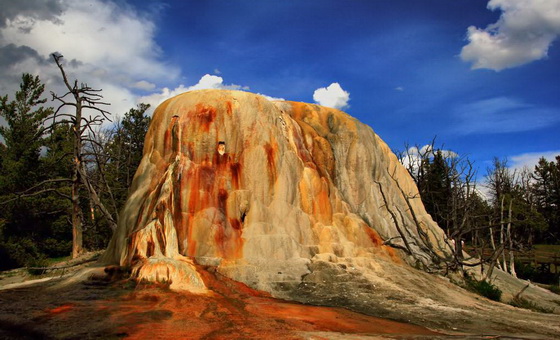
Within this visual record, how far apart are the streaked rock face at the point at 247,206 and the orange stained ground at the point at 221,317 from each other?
1.14 meters

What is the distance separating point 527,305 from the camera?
15.8m

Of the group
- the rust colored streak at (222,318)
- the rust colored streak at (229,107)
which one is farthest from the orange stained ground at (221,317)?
the rust colored streak at (229,107)

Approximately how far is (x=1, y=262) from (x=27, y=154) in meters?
6.74

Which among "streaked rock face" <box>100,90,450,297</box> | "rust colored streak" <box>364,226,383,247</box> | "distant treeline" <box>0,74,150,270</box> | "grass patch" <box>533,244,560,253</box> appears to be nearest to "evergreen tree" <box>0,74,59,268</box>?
"distant treeline" <box>0,74,150,270</box>

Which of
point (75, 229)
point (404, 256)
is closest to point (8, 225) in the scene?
point (75, 229)

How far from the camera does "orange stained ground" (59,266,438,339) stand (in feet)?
25.8

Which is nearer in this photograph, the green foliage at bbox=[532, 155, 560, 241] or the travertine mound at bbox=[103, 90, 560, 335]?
the travertine mound at bbox=[103, 90, 560, 335]

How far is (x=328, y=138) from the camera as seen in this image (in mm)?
19797

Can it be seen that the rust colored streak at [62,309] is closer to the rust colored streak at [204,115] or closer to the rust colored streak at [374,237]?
the rust colored streak at [204,115]

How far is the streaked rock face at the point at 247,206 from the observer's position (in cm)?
1320

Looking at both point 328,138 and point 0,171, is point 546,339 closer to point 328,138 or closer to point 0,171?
point 328,138

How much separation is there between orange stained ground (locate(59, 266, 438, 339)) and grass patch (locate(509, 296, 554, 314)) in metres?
8.49

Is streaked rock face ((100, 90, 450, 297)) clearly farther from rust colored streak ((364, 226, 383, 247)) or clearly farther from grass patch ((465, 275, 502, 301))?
grass patch ((465, 275, 502, 301))

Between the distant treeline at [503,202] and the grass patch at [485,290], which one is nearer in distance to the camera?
the grass patch at [485,290]
